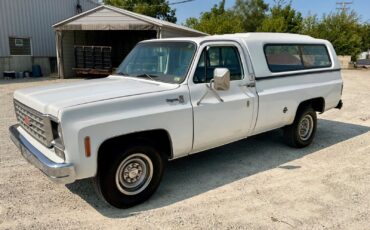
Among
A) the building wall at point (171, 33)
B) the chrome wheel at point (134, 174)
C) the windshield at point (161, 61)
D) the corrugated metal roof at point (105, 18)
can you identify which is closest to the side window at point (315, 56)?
the windshield at point (161, 61)

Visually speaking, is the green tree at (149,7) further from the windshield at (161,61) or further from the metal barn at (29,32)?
the windshield at (161,61)

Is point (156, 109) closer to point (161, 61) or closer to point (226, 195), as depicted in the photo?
point (161, 61)

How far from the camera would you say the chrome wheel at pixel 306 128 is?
6252 mm

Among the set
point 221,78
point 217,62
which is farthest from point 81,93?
point 217,62

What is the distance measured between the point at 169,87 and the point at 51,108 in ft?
4.62

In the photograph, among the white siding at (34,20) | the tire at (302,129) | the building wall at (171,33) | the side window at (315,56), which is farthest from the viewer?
the white siding at (34,20)

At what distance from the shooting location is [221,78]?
4082 mm

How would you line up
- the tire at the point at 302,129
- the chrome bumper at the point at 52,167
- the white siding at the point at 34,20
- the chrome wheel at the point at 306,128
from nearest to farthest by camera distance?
the chrome bumper at the point at 52,167
the tire at the point at 302,129
the chrome wheel at the point at 306,128
the white siding at the point at 34,20

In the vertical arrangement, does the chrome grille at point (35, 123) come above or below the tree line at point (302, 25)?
below

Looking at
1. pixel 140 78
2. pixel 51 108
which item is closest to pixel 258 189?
pixel 140 78

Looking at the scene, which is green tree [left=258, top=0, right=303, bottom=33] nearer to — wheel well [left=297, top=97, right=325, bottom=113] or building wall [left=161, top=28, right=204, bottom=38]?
building wall [left=161, top=28, right=204, bottom=38]

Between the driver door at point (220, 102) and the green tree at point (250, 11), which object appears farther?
the green tree at point (250, 11)

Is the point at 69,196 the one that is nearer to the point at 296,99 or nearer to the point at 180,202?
the point at 180,202

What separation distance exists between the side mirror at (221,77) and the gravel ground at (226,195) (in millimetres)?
1424
